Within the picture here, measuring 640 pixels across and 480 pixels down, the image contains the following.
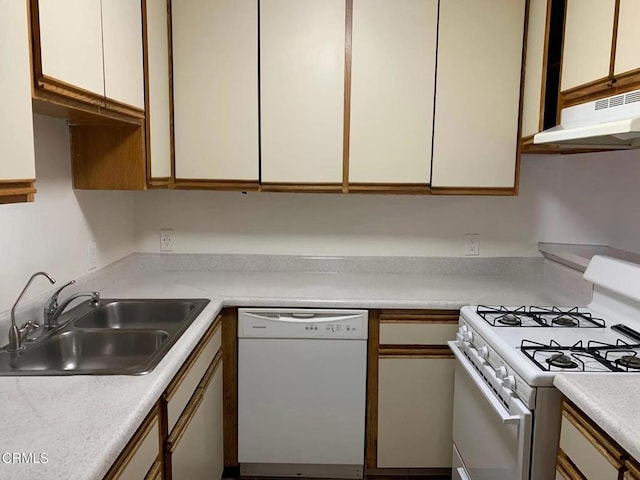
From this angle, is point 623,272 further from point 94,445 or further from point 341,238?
point 94,445

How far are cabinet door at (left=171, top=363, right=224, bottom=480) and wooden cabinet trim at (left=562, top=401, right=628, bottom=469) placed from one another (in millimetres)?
1117

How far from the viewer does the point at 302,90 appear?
90.0 inches

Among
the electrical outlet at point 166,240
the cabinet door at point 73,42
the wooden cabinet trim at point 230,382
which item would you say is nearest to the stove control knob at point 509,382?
the wooden cabinet trim at point 230,382

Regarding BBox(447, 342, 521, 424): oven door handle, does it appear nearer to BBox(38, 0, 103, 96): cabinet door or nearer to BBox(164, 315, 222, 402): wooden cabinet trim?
BBox(164, 315, 222, 402): wooden cabinet trim

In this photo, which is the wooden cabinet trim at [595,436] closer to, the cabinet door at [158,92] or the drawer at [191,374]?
the drawer at [191,374]

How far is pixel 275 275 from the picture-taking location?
262 centimetres

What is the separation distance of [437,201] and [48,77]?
6.42ft

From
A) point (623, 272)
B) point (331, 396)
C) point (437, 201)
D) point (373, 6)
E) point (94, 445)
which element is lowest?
point (331, 396)

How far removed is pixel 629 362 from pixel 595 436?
33cm

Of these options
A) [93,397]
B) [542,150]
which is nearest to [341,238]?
[542,150]

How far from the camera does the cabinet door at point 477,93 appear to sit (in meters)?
2.24

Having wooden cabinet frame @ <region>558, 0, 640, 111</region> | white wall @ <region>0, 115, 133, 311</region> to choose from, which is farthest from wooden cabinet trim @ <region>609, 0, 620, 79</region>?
white wall @ <region>0, 115, 133, 311</region>

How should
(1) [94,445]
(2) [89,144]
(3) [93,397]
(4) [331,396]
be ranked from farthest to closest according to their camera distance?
(4) [331,396], (2) [89,144], (3) [93,397], (1) [94,445]

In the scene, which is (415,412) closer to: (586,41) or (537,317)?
(537,317)
